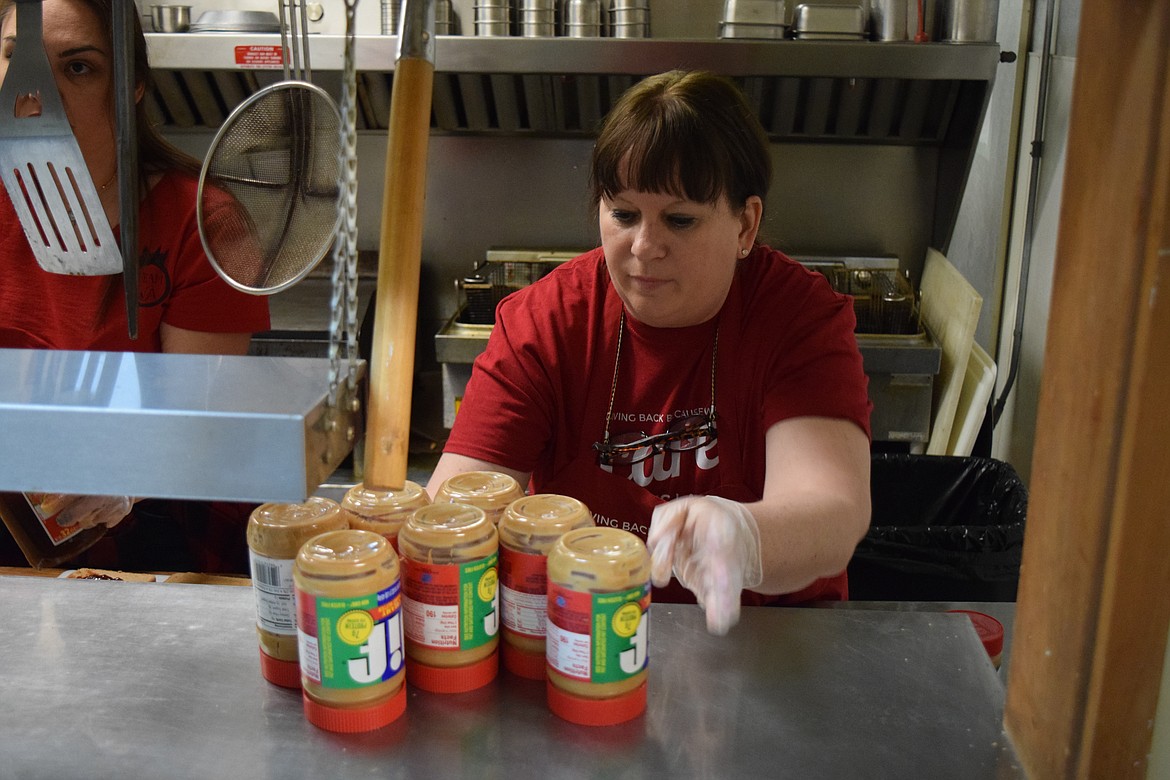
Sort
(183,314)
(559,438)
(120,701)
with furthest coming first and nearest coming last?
1. (183,314)
2. (559,438)
3. (120,701)

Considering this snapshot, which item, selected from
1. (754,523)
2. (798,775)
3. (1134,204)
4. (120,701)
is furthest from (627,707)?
(1134,204)

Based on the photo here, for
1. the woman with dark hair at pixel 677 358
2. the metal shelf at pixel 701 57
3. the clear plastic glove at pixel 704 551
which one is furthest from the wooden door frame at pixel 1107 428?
the metal shelf at pixel 701 57

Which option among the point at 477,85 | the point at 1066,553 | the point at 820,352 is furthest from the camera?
the point at 477,85

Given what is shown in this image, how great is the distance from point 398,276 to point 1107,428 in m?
0.55

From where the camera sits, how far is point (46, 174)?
1173 mm

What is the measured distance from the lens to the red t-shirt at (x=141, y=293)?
5.16ft

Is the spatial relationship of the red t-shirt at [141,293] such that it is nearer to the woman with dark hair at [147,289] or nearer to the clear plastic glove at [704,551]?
the woman with dark hair at [147,289]

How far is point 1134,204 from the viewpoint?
29.1 inches

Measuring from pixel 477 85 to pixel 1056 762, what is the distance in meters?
2.36

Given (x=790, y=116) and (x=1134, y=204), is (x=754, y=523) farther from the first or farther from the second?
(x=790, y=116)

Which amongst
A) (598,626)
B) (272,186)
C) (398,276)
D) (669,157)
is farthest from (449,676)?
(669,157)

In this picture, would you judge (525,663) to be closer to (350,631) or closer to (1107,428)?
(350,631)

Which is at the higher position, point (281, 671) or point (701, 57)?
point (701, 57)

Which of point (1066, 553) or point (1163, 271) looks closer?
point (1163, 271)
